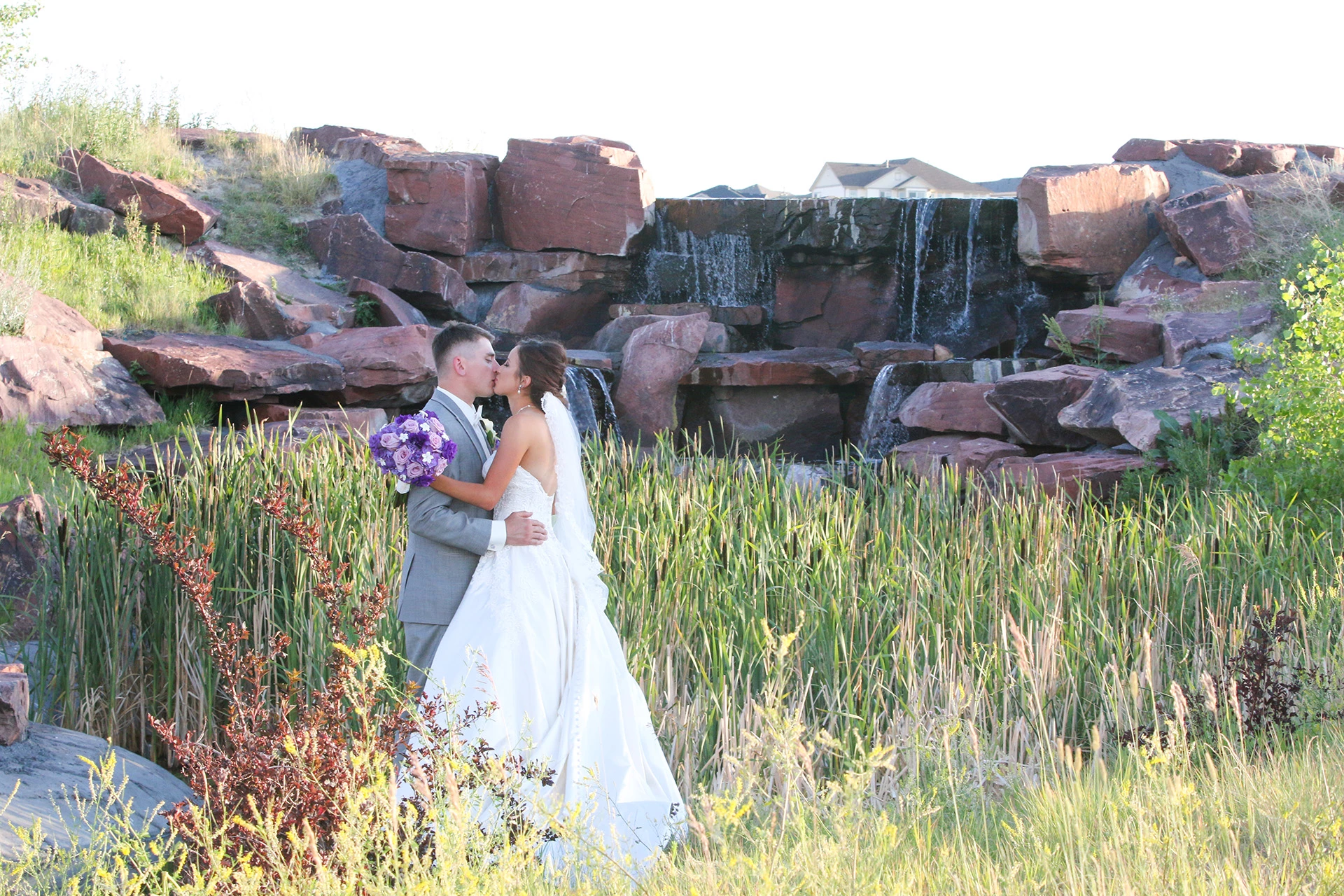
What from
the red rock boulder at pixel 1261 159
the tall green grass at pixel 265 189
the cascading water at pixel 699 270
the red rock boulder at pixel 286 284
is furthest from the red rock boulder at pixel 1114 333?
the tall green grass at pixel 265 189

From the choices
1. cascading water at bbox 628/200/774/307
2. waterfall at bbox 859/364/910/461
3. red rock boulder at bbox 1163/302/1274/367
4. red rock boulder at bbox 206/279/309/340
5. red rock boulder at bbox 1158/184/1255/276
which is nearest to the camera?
red rock boulder at bbox 1163/302/1274/367

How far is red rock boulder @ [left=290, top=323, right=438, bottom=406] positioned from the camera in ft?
32.7

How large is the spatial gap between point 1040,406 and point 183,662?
669cm

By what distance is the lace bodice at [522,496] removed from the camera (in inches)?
136

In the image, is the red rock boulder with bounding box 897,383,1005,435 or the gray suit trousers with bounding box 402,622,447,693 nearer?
the gray suit trousers with bounding box 402,622,447,693

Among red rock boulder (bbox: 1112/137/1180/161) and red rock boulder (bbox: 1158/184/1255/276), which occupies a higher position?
red rock boulder (bbox: 1112/137/1180/161)

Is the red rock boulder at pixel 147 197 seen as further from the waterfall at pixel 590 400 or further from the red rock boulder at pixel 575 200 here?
the waterfall at pixel 590 400

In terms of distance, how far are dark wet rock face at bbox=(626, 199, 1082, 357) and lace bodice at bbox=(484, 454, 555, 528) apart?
9.94m

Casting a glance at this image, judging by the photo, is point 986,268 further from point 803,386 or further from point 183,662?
point 183,662

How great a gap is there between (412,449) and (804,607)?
193 cm

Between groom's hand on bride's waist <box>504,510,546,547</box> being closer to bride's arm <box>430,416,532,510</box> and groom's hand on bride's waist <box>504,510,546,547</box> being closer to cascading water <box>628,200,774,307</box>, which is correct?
bride's arm <box>430,416,532,510</box>

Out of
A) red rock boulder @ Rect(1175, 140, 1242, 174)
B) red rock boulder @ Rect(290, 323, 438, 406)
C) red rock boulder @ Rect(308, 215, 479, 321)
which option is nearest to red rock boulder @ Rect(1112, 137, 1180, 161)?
red rock boulder @ Rect(1175, 140, 1242, 174)

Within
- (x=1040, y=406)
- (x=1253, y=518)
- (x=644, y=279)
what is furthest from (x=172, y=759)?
(x=644, y=279)

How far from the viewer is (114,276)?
10.8 meters
